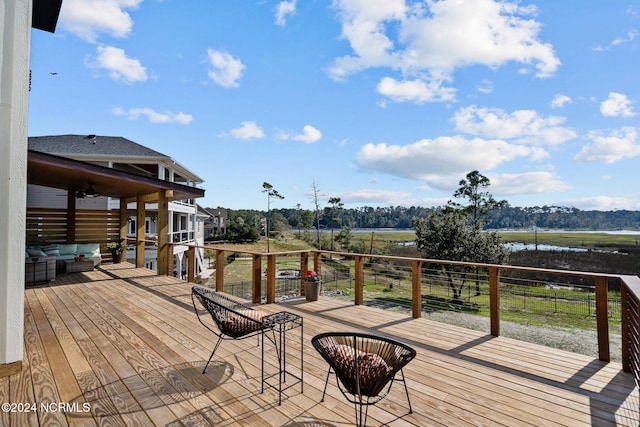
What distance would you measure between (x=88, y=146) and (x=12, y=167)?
12.5 m

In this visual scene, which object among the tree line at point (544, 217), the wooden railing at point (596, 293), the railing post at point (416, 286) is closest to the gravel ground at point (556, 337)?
the railing post at point (416, 286)

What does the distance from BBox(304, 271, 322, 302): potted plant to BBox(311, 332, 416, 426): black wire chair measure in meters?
3.05

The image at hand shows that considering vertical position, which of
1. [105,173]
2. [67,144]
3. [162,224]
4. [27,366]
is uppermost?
[67,144]

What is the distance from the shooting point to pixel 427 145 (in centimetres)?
1416

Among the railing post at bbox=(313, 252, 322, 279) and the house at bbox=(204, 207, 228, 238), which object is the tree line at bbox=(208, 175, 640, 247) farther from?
the railing post at bbox=(313, 252, 322, 279)

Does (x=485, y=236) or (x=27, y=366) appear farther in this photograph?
(x=485, y=236)

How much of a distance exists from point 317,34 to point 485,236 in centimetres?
1328

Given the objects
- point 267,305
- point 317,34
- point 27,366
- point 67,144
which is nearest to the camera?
point 27,366

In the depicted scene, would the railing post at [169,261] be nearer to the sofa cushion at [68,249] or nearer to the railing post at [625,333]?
the sofa cushion at [68,249]

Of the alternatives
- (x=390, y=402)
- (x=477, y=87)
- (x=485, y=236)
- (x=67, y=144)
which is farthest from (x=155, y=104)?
Answer: (x=485, y=236)

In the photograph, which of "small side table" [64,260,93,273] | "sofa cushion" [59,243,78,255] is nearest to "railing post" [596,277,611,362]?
"small side table" [64,260,93,273]

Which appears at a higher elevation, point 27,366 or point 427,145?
point 427,145

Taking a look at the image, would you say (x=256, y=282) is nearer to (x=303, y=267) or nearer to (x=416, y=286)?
(x=303, y=267)

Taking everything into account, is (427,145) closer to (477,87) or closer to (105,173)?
(477,87)
